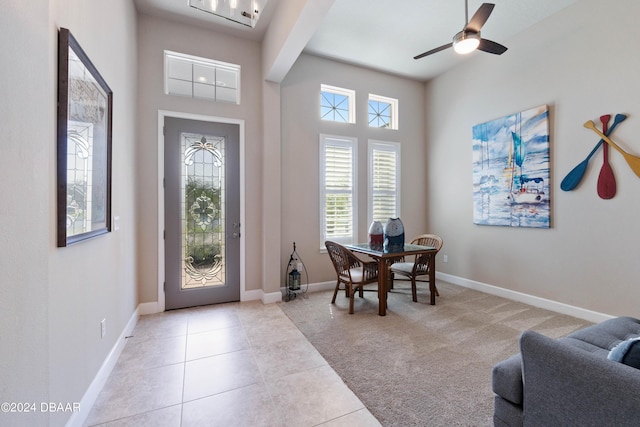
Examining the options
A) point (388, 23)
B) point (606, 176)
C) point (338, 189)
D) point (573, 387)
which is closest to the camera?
point (573, 387)

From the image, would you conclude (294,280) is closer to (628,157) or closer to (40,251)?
(40,251)

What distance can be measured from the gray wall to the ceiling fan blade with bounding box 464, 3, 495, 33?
3068 millimetres

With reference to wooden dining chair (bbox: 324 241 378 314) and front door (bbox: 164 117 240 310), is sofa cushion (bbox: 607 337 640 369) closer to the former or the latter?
wooden dining chair (bbox: 324 241 378 314)

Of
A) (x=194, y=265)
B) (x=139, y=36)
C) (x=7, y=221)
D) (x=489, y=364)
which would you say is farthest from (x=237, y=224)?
(x=489, y=364)

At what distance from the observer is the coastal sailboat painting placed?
3.65 meters

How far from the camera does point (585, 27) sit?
3260 mm

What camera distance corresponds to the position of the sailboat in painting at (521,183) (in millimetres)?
3703

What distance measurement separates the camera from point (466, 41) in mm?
2729

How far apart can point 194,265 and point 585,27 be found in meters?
5.60

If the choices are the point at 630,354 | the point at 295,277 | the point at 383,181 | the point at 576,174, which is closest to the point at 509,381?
the point at 630,354

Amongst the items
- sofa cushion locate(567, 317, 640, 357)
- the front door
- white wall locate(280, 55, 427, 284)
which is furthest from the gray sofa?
the front door

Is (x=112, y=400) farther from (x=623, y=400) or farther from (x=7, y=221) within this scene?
(x=623, y=400)

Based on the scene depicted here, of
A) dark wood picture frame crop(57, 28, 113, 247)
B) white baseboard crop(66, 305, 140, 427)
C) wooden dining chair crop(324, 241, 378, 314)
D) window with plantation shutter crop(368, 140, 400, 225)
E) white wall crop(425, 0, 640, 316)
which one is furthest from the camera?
window with plantation shutter crop(368, 140, 400, 225)

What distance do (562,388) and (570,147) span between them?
11.2 ft
